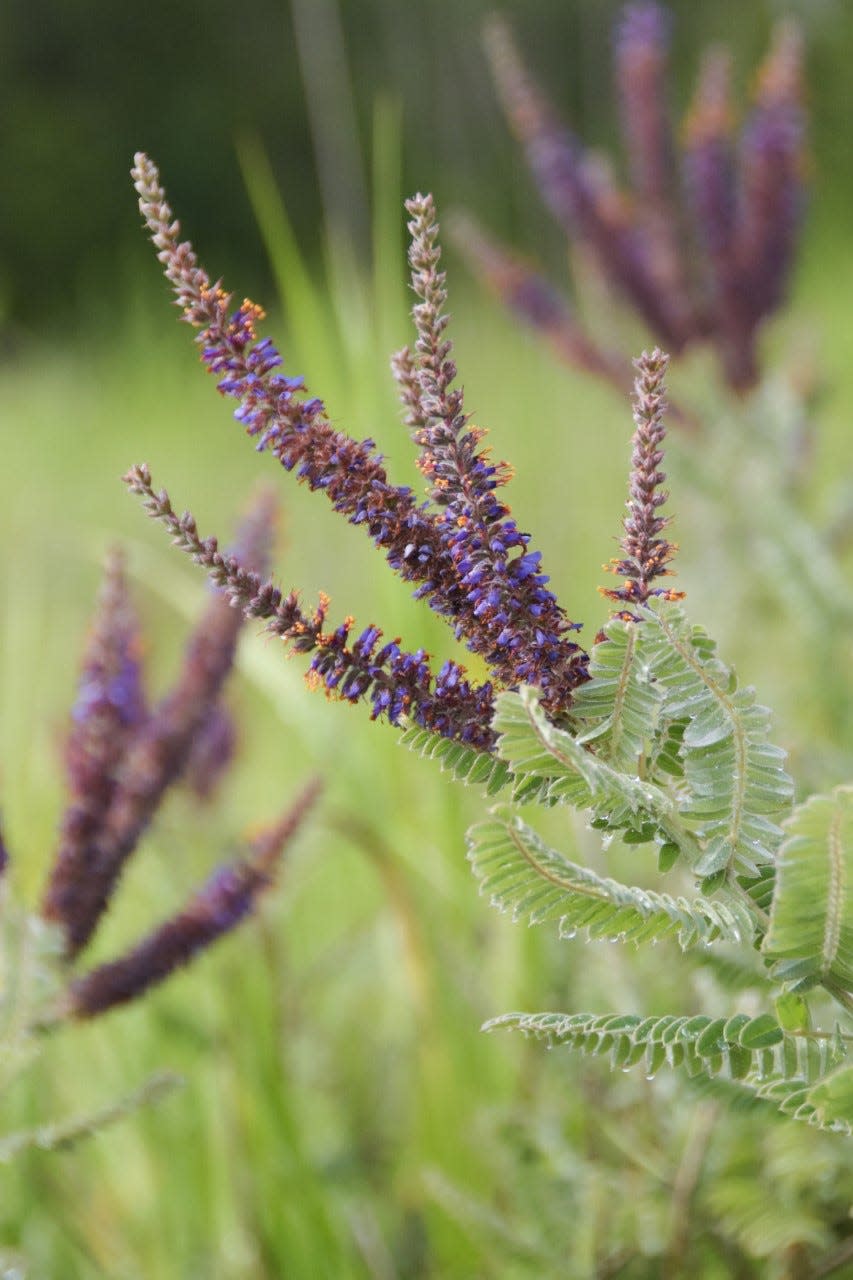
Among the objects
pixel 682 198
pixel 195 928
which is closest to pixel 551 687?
pixel 195 928

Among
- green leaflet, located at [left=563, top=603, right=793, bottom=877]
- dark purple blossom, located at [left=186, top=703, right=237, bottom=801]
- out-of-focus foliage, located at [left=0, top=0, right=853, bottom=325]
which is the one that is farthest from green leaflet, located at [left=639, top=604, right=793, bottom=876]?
out-of-focus foliage, located at [left=0, top=0, right=853, bottom=325]

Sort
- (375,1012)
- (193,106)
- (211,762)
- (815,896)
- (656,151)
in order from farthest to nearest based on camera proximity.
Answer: (193,106)
(656,151)
(375,1012)
(211,762)
(815,896)

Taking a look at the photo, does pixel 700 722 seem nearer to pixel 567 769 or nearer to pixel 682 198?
pixel 567 769

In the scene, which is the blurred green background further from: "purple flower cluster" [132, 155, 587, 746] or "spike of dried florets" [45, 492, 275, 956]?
"purple flower cluster" [132, 155, 587, 746]

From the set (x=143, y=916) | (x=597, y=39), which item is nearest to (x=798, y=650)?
(x=143, y=916)

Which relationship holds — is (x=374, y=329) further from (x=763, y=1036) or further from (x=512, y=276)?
(x=763, y=1036)

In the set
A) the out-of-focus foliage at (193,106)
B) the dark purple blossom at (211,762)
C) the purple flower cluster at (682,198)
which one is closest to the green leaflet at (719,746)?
the dark purple blossom at (211,762)
